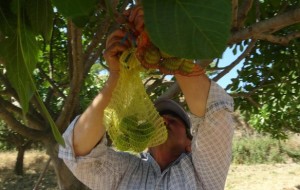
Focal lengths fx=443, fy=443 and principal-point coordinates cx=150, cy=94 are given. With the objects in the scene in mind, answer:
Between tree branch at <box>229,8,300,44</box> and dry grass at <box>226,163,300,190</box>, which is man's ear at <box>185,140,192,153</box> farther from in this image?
dry grass at <box>226,163,300,190</box>

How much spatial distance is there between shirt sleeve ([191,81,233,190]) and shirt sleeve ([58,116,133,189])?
0.31m

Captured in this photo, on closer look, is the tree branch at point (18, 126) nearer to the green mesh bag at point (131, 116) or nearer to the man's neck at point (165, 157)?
the man's neck at point (165, 157)

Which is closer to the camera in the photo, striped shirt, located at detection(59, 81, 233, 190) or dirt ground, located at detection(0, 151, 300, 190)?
striped shirt, located at detection(59, 81, 233, 190)

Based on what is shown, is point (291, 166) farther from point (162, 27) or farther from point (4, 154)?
→ point (162, 27)

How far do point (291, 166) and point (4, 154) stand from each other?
8452 mm

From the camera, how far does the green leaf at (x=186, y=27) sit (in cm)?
46

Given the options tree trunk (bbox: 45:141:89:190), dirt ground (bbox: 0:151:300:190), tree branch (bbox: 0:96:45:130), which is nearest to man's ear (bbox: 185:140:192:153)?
tree trunk (bbox: 45:141:89:190)

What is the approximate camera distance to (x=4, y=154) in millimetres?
13602

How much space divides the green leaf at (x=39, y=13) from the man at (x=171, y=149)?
0.47 m

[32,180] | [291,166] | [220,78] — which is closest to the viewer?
[220,78]

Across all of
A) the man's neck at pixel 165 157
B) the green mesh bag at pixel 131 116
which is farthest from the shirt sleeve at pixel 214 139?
the green mesh bag at pixel 131 116

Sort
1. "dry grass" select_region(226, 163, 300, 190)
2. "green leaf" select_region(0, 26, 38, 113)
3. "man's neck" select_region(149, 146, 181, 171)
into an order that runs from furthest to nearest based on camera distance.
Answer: "dry grass" select_region(226, 163, 300, 190) → "man's neck" select_region(149, 146, 181, 171) → "green leaf" select_region(0, 26, 38, 113)

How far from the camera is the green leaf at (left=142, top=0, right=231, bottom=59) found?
46 cm

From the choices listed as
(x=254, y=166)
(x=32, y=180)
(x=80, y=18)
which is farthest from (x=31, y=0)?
(x=254, y=166)
